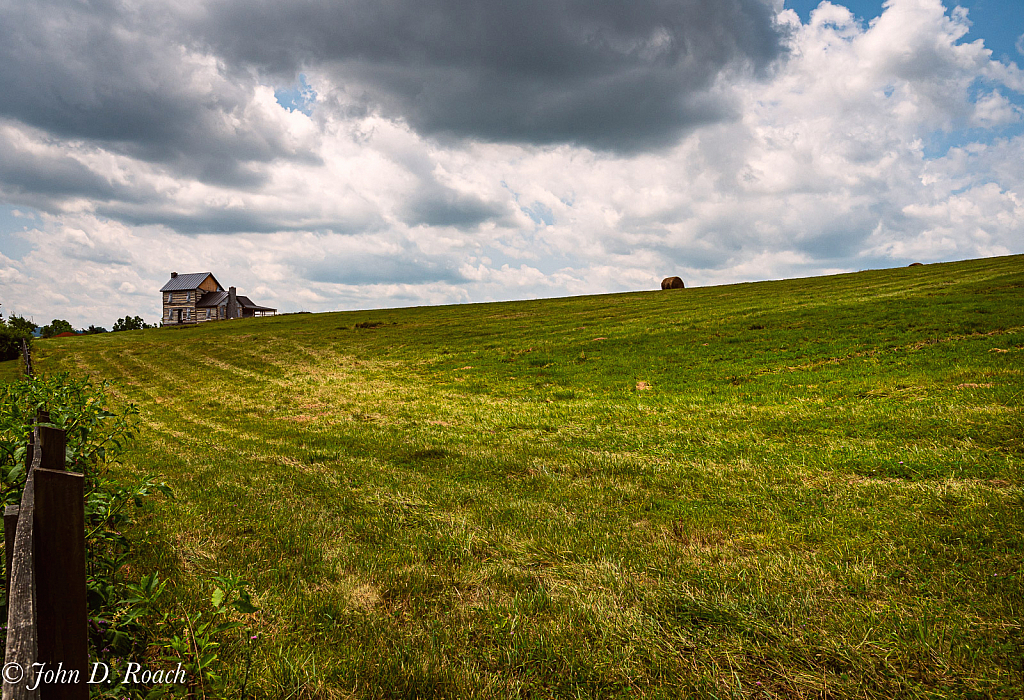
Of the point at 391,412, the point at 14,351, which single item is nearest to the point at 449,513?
the point at 391,412

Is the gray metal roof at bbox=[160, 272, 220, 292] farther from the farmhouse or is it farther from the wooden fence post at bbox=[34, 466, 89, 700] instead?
the wooden fence post at bbox=[34, 466, 89, 700]

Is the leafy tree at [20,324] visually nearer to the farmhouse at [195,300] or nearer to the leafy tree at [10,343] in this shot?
the leafy tree at [10,343]

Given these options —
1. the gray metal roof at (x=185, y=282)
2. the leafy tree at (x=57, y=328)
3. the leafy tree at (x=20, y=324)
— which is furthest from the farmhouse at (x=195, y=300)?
the leafy tree at (x=20, y=324)

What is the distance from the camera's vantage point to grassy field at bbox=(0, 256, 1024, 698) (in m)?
4.15

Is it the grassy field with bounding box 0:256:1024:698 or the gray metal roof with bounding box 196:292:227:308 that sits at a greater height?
the gray metal roof with bounding box 196:292:227:308

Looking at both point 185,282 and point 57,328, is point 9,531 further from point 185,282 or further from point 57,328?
point 185,282

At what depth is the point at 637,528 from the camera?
266 inches

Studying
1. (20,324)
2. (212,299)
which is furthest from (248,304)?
(20,324)

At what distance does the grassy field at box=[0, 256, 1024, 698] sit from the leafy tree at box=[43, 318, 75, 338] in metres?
76.1

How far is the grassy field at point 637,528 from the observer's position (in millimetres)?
4148

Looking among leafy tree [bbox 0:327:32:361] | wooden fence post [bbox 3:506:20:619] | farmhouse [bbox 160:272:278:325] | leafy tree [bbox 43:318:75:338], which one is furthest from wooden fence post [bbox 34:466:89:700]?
farmhouse [bbox 160:272:278:325]

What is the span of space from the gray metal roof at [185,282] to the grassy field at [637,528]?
9625 centimetres

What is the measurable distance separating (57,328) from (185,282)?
2802 centimetres

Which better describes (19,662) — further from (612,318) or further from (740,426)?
(612,318)
